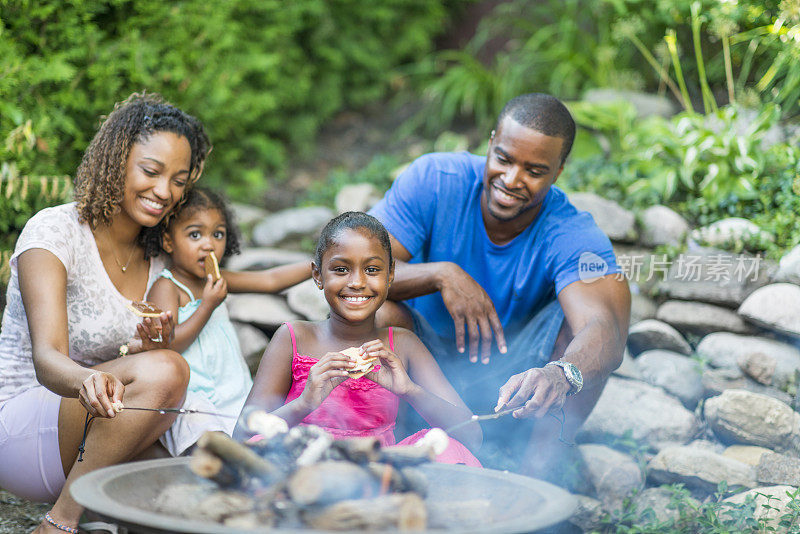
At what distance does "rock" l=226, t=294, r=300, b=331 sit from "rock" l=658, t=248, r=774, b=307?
6.66 feet

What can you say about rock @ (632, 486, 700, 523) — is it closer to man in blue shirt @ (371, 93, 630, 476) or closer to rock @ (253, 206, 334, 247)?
man in blue shirt @ (371, 93, 630, 476)

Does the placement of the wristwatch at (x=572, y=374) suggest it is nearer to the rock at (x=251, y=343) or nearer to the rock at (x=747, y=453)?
the rock at (x=747, y=453)

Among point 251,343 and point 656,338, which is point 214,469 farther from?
point 656,338

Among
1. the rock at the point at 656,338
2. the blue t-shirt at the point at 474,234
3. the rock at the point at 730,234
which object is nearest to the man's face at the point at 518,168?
the blue t-shirt at the point at 474,234

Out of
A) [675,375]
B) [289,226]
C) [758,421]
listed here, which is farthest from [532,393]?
[289,226]

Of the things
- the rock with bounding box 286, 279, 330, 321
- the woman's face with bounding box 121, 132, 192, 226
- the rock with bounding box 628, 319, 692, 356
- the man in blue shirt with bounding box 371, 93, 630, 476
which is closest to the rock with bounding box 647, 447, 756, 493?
the man in blue shirt with bounding box 371, 93, 630, 476

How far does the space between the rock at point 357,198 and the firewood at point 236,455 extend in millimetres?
3363

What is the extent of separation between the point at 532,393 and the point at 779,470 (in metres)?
1.39

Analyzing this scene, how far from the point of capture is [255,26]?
17.9ft

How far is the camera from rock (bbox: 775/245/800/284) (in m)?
3.89

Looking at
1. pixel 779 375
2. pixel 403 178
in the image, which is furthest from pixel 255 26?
pixel 779 375

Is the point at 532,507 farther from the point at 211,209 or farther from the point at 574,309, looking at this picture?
the point at 211,209

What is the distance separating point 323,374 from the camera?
2.12 meters

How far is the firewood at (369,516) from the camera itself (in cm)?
155
